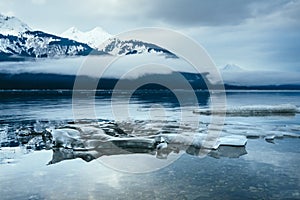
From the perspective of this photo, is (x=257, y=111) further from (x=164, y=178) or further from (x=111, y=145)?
(x=164, y=178)

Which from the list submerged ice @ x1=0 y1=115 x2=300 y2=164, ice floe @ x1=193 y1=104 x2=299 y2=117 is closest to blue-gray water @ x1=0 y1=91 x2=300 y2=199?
submerged ice @ x1=0 y1=115 x2=300 y2=164

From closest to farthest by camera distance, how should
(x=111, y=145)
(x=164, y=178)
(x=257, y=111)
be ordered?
(x=164, y=178) → (x=111, y=145) → (x=257, y=111)

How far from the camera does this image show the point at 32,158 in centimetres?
1025

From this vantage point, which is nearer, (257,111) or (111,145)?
(111,145)

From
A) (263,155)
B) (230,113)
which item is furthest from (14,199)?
(230,113)

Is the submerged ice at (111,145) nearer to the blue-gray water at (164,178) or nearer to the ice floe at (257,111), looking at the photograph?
the blue-gray water at (164,178)

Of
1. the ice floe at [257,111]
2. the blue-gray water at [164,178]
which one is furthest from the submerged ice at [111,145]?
the ice floe at [257,111]

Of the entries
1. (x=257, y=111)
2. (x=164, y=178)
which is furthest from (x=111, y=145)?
(x=257, y=111)

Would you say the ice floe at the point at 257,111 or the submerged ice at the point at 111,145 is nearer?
the submerged ice at the point at 111,145

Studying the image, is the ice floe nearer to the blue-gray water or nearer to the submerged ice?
the submerged ice

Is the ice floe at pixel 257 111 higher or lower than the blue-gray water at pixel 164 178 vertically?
higher

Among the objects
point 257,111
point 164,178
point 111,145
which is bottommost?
point 164,178

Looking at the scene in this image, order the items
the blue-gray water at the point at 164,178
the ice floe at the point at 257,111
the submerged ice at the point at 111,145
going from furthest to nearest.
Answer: the ice floe at the point at 257,111 → the submerged ice at the point at 111,145 → the blue-gray water at the point at 164,178

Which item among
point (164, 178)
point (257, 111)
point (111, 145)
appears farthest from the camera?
point (257, 111)
